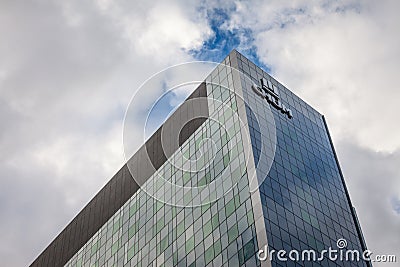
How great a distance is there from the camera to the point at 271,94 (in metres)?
73.9

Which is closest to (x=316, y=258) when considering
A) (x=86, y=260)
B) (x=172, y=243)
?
(x=172, y=243)

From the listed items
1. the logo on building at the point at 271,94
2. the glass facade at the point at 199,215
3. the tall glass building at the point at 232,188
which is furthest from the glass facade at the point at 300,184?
the glass facade at the point at 199,215

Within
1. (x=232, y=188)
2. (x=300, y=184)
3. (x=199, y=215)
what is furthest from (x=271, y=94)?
(x=199, y=215)

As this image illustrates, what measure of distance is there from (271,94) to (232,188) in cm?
1774

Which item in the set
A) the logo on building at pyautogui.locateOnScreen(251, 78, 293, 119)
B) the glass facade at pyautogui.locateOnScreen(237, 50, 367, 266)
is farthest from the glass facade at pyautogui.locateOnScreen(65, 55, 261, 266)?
the logo on building at pyautogui.locateOnScreen(251, 78, 293, 119)

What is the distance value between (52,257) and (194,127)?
4263 cm

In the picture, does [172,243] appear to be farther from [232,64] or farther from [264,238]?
[232,64]

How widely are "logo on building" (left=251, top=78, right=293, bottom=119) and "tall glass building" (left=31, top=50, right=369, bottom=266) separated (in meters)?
0.15

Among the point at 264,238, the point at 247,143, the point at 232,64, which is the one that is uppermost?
the point at 232,64

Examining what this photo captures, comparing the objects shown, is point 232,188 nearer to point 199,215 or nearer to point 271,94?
point 199,215

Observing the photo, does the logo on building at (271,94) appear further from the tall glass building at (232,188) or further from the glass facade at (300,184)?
the glass facade at (300,184)

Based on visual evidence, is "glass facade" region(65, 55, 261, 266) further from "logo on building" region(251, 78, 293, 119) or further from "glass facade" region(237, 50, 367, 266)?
"logo on building" region(251, 78, 293, 119)

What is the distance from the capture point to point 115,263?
8075 centimetres

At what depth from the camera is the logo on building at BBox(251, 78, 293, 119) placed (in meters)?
71.9
